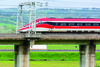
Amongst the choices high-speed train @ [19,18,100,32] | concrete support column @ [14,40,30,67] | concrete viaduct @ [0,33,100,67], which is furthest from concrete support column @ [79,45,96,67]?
concrete support column @ [14,40,30,67]

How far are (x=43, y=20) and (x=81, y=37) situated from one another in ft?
35.4

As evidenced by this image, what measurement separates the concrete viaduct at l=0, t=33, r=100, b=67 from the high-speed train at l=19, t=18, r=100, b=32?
17.6ft

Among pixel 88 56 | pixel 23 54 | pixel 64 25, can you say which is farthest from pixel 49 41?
pixel 88 56

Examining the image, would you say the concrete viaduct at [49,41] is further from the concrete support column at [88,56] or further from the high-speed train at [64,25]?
the high-speed train at [64,25]

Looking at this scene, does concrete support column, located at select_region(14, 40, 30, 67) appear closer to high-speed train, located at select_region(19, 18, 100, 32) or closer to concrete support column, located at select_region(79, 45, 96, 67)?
high-speed train, located at select_region(19, 18, 100, 32)

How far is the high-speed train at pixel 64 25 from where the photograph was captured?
4574 cm

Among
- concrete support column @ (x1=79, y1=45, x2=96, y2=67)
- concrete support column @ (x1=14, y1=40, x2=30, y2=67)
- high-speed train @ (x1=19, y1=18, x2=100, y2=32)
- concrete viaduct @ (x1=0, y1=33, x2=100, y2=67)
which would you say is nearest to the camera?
concrete viaduct @ (x1=0, y1=33, x2=100, y2=67)

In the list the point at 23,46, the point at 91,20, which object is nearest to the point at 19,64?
the point at 23,46

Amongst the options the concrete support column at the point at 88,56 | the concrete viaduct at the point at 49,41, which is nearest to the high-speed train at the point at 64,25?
the concrete viaduct at the point at 49,41

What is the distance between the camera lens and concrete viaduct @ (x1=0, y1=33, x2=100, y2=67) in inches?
1497

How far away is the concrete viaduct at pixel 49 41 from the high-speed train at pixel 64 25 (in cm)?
537

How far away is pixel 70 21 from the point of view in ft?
156

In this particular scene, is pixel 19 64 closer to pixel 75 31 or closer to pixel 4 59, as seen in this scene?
pixel 75 31

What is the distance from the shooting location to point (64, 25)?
47.0 metres
